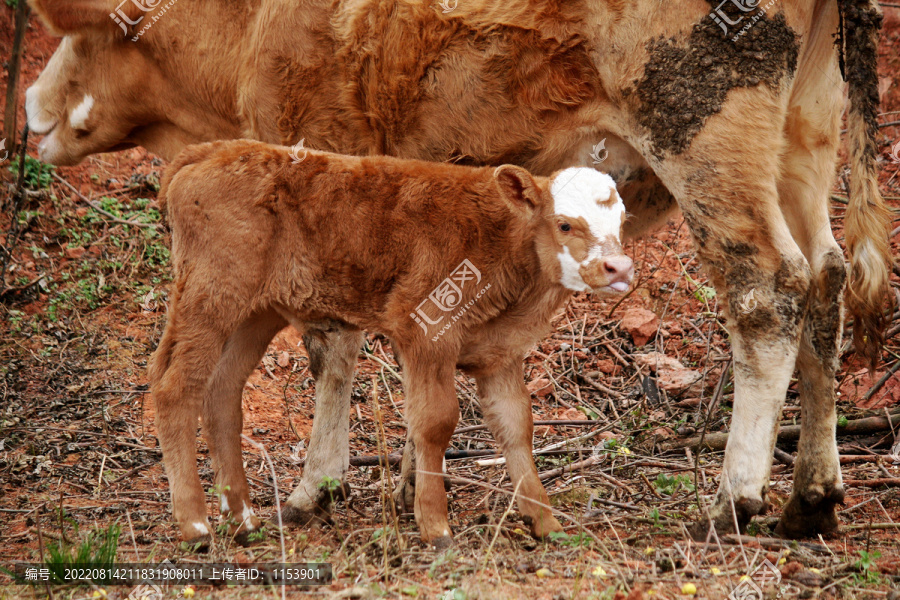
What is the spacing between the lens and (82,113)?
675 centimetres

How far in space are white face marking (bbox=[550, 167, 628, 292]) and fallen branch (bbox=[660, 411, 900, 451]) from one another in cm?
240

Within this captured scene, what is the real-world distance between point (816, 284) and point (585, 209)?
1.62 metres

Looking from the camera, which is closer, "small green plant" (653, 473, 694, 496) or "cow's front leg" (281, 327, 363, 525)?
"small green plant" (653, 473, 694, 496)

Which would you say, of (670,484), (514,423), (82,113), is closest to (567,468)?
(670,484)

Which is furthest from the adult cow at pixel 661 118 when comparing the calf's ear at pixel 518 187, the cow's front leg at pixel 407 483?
the calf's ear at pixel 518 187

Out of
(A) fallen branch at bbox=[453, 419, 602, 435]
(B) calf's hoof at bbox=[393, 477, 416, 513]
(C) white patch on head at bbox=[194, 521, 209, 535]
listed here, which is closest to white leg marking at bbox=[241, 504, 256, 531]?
(C) white patch on head at bbox=[194, 521, 209, 535]

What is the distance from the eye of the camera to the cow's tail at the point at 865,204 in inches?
192

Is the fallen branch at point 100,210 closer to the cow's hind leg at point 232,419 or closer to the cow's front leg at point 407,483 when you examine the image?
the cow's hind leg at point 232,419

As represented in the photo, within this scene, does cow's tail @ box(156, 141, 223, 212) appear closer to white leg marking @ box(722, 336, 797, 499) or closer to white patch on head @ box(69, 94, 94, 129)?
white patch on head @ box(69, 94, 94, 129)

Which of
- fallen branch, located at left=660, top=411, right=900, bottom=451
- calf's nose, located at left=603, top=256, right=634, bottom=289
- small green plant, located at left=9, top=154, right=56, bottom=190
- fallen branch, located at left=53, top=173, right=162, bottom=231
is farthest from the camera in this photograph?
small green plant, located at left=9, top=154, right=56, bottom=190

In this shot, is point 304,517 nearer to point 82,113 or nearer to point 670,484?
point 670,484

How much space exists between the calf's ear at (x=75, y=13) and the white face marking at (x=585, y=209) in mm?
3728

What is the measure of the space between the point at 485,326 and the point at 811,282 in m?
1.77

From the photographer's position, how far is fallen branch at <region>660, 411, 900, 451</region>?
619 cm
